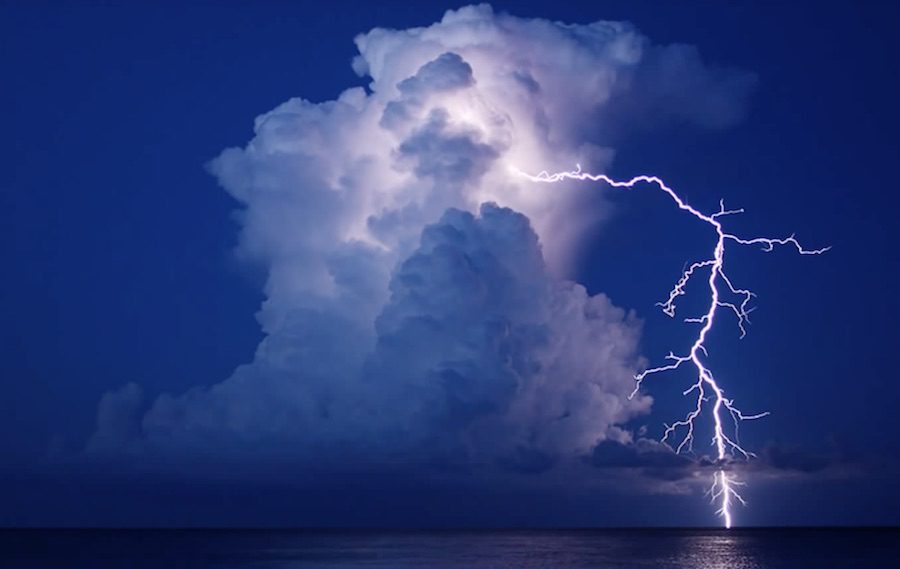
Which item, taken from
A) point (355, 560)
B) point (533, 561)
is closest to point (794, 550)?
point (533, 561)

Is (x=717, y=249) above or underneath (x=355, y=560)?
above

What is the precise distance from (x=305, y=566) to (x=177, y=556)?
1938 cm

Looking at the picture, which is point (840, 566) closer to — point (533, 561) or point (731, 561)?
point (731, 561)

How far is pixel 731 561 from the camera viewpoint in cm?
7719

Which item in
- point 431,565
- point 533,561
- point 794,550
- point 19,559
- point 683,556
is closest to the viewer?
point 431,565

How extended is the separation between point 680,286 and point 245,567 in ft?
134

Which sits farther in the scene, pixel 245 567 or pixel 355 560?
pixel 355 560

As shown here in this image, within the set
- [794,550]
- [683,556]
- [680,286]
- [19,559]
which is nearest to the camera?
[680,286]

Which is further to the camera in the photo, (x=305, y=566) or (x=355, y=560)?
(x=355, y=560)

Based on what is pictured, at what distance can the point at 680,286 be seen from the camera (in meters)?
39.4

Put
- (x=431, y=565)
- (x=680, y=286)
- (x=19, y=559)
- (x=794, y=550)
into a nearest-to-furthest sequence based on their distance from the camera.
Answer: (x=680, y=286), (x=431, y=565), (x=19, y=559), (x=794, y=550)

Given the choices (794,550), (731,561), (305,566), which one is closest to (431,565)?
(305,566)

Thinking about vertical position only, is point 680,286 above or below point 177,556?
above

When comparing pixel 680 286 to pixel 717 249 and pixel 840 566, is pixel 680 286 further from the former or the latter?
pixel 840 566
